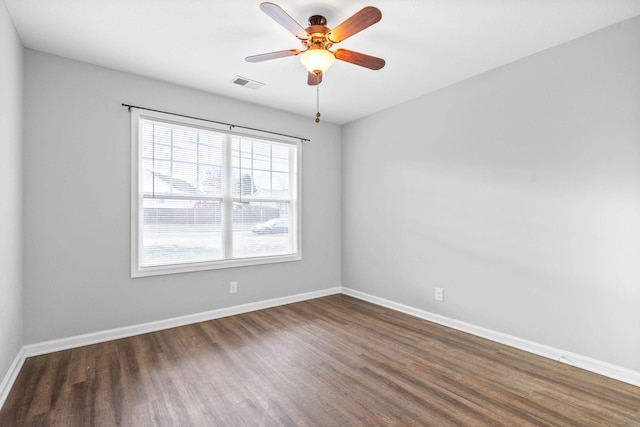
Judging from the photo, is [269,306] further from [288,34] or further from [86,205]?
[288,34]

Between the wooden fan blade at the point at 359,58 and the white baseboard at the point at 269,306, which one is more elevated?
the wooden fan blade at the point at 359,58

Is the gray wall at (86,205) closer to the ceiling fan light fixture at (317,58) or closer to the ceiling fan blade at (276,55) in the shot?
the ceiling fan blade at (276,55)

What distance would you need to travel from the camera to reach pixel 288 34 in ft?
8.17

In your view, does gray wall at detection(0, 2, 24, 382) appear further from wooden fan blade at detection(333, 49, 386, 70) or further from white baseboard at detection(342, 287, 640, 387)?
white baseboard at detection(342, 287, 640, 387)

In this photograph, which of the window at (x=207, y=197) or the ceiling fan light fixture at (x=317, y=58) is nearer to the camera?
the ceiling fan light fixture at (x=317, y=58)

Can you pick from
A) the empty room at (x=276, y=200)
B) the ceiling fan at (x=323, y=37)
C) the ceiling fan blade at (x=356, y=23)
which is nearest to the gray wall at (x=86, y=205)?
the empty room at (x=276, y=200)

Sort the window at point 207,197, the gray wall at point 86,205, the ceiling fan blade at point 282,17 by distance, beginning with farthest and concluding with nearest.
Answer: the window at point 207,197 < the gray wall at point 86,205 < the ceiling fan blade at point 282,17

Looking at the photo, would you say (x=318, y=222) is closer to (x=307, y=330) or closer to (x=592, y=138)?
(x=307, y=330)

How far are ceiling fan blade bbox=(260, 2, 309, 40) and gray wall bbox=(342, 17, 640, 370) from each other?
81.9 inches

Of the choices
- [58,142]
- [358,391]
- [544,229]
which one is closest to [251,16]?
[58,142]

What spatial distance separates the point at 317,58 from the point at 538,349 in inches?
121

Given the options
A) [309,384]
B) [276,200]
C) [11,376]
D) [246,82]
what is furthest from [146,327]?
[246,82]

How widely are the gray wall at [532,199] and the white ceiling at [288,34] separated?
0.31 meters

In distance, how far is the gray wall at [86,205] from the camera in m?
2.72
